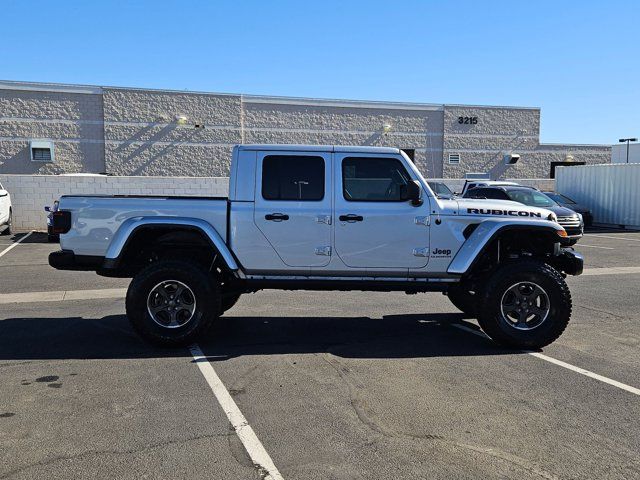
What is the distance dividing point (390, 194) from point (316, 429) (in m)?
2.86

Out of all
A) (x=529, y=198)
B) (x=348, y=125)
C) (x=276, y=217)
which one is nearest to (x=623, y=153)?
(x=348, y=125)

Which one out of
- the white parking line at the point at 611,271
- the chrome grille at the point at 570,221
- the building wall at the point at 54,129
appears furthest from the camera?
the building wall at the point at 54,129

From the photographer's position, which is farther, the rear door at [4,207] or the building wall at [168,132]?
the building wall at [168,132]

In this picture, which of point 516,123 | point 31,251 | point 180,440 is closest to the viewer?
point 180,440

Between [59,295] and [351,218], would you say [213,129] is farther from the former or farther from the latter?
[351,218]

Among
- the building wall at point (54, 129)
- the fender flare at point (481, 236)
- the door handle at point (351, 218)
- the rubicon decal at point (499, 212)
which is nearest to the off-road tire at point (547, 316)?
the fender flare at point (481, 236)

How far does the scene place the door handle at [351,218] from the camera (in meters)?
5.76

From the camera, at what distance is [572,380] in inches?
192

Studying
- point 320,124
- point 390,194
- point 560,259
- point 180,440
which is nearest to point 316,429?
point 180,440

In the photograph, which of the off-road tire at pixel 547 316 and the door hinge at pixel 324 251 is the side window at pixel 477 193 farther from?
the door hinge at pixel 324 251

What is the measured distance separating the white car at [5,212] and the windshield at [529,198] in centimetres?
1497

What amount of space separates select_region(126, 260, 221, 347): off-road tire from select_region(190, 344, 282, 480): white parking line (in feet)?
1.23

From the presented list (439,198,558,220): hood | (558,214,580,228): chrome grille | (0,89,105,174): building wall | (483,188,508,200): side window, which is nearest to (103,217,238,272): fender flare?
(439,198,558,220): hood

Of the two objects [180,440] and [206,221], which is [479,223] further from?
[180,440]
